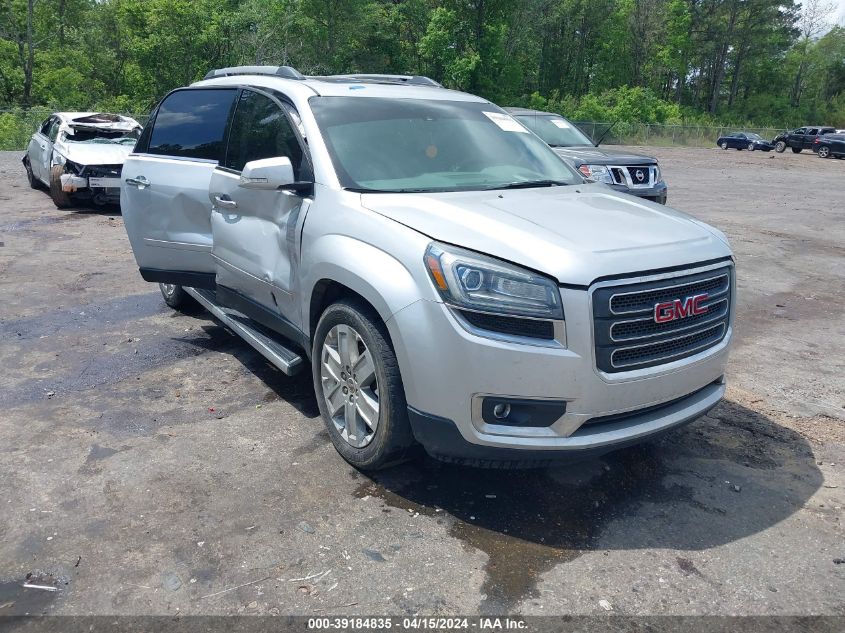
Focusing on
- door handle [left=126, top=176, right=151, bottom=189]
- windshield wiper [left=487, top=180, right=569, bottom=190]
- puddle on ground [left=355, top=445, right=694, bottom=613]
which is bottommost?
puddle on ground [left=355, top=445, right=694, bottom=613]

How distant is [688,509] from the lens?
356 cm

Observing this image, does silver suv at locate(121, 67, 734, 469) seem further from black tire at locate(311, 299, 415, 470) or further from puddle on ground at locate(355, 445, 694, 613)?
puddle on ground at locate(355, 445, 694, 613)

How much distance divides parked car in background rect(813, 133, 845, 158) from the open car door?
43.5 meters

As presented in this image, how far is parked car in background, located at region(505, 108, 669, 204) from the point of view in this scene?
36.6 ft

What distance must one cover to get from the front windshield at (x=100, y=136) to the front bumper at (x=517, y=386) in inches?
472

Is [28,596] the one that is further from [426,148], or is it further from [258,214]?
[426,148]

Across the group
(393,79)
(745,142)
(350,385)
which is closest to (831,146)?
(745,142)

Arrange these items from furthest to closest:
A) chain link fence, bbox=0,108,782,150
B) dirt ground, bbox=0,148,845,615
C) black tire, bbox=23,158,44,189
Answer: chain link fence, bbox=0,108,782,150
black tire, bbox=23,158,44,189
dirt ground, bbox=0,148,845,615

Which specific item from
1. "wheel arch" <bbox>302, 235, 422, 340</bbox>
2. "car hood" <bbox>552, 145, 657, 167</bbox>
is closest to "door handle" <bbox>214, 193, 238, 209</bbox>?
"wheel arch" <bbox>302, 235, 422, 340</bbox>

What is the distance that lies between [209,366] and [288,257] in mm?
1614

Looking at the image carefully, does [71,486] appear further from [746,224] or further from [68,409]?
[746,224]

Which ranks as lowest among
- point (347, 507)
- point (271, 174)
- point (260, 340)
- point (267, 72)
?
point (347, 507)

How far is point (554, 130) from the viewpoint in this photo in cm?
1291

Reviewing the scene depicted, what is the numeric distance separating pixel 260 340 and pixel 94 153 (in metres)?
9.83
